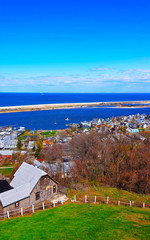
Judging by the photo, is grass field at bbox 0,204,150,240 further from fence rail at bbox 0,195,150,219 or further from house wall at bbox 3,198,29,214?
house wall at bbox 3,198,29,214

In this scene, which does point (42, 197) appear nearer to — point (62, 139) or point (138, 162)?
point (138, 162)

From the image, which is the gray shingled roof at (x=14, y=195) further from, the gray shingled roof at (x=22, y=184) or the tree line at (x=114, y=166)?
the tree line at (x=114, y=166)

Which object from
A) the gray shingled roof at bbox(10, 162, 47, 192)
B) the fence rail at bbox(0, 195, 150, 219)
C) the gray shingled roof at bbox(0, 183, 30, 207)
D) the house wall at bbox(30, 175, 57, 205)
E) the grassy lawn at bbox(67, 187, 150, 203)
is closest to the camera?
the fence rail at bbox(0, 195, 150, 219)

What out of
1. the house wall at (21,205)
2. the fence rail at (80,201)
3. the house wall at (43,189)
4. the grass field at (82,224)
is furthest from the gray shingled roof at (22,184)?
the grass field at (82,224)

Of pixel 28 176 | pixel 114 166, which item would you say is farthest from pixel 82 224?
pixel 114 166

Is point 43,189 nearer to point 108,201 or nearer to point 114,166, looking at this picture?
point 108,201

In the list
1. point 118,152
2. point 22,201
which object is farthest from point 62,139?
point 22,201

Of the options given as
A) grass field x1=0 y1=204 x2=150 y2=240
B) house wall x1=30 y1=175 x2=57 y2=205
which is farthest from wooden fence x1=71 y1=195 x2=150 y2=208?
house wall x1=30 y1=175 x2=57 y2=205

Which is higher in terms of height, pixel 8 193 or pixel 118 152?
pixel 118 152
